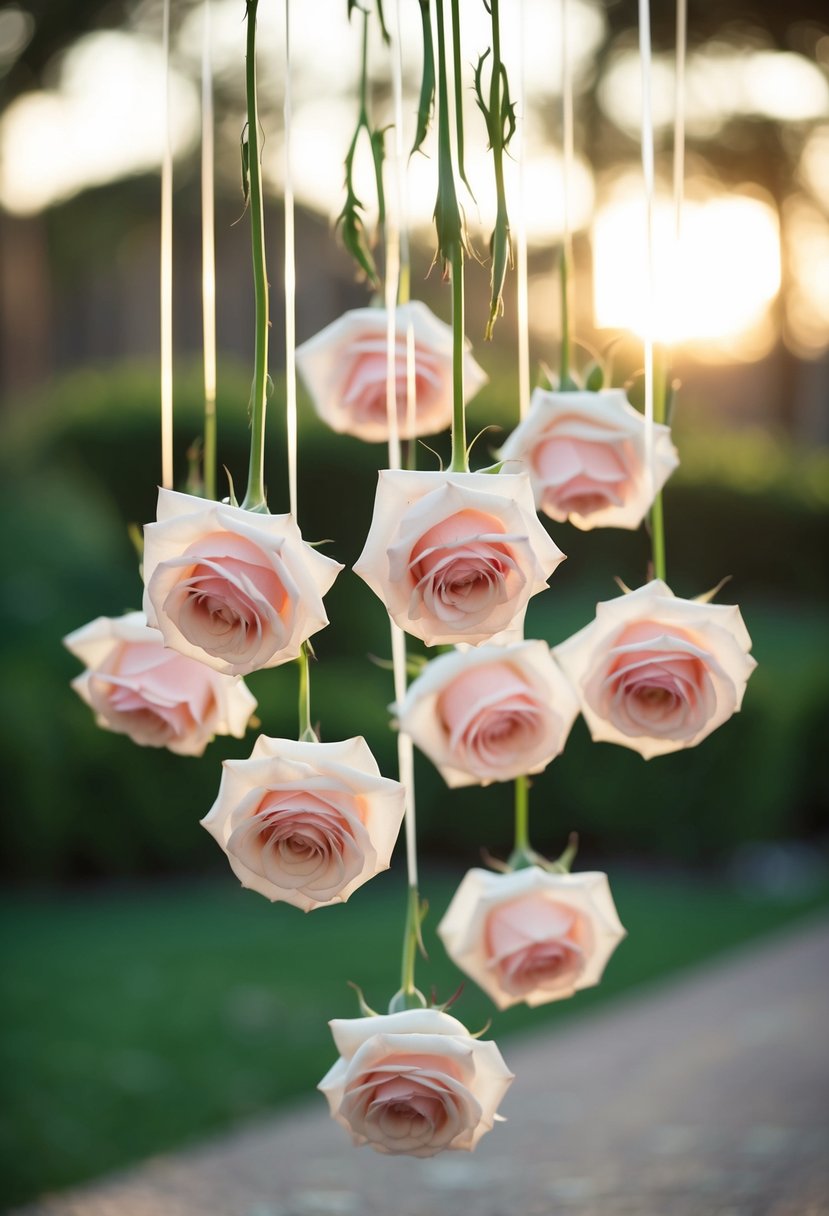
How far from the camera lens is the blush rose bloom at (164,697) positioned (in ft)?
2.40

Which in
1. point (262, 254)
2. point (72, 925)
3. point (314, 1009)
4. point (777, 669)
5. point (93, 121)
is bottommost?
point (262, 254)

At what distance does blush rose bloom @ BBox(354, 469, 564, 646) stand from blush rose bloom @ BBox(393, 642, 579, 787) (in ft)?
0.25

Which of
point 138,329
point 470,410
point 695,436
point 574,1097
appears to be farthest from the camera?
point 138,329

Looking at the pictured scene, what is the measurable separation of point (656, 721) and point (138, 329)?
11.6m

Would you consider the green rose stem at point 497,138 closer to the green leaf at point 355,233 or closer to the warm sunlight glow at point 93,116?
the green leaf at point 355,233

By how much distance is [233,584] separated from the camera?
559 mm

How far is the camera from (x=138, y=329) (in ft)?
38.3

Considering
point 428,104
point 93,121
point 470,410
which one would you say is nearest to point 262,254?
point 428,104

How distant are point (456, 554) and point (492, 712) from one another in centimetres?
11

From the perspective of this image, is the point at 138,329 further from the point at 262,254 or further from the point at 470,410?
the point at 262,254

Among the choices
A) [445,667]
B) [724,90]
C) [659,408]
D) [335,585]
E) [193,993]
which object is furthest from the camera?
[724,90]

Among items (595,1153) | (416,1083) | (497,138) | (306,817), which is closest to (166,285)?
(497,138)

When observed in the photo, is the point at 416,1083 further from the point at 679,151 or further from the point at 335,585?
the point at 335,585

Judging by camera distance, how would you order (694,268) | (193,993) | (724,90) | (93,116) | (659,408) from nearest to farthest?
(659,408) < (694,268) < (193,993) < (93,116) < (724,90)
